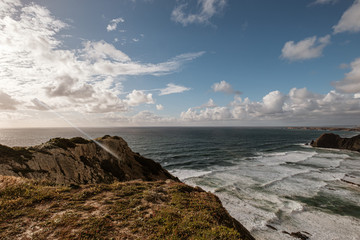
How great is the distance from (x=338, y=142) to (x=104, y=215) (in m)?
112

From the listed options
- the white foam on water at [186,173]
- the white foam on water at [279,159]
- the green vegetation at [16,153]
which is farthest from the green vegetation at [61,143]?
the white foam on water at [279,159]

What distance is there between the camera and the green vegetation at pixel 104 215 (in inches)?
306

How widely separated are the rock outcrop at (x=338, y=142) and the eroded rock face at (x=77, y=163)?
9502 centimetres

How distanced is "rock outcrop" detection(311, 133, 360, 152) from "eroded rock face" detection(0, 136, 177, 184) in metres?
95.0

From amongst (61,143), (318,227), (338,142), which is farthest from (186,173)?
(338,142)

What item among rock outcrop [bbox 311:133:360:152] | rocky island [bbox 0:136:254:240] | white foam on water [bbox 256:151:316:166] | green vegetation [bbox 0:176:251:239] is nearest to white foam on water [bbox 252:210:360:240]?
rocky island [bbox 0:136:254:240]

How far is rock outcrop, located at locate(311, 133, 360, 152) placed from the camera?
7269 centimetres

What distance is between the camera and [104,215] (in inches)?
366

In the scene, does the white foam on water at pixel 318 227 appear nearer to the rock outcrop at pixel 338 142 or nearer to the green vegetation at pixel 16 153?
the green vegetation at pixel 16 153

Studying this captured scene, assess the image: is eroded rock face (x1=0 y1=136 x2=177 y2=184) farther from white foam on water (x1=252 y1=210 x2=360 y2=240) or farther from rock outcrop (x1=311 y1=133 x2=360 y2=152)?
rock outcrop (x1=311 y1=133 x2=360 y2=152)

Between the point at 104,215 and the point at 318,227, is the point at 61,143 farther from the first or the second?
the point at 318,227

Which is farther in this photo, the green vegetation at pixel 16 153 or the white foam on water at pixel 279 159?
the white foam on water at pixel 279 159

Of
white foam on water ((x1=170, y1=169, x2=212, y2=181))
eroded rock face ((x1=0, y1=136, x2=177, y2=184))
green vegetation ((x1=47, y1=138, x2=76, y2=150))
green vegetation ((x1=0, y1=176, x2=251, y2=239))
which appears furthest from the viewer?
white foam on water ((x1=170, y1=169, x2=212, y2=181))

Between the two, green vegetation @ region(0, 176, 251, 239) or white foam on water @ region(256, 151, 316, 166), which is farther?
white foam on water @ region(256, 151, 316, 166)
